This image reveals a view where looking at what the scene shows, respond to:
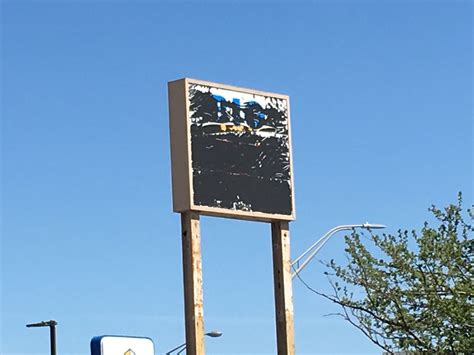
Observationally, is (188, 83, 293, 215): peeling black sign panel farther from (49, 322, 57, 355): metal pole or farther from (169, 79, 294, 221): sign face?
(49, 322, 57, 355): metal pole

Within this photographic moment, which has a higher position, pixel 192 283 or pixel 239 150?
pixel 239 150

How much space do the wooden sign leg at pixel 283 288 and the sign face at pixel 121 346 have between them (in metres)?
5.02

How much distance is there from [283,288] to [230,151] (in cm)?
216

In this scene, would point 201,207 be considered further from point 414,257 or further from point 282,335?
point 414,257

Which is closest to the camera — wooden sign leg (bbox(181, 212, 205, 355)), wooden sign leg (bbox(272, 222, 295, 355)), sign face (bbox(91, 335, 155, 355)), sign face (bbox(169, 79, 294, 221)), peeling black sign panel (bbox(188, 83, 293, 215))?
sign face (bbox(91, 335, 155, 355))

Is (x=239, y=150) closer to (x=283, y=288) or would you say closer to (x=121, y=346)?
(x=283, y=288)

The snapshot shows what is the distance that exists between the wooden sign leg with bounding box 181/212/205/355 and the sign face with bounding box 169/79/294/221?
0.83ft

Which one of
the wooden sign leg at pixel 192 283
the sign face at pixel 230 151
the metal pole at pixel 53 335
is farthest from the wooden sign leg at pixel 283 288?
the metal pole at pixel 53 335

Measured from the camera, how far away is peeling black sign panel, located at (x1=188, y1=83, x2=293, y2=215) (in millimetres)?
19734

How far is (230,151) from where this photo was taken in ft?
66.3

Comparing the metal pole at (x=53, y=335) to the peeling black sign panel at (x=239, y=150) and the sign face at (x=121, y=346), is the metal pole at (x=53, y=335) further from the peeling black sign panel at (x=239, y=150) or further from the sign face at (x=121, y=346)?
the sign face at (x=121, y=346)

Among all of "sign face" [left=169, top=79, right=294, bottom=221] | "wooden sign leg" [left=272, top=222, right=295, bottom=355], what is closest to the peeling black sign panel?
"sign face" [left=169, top=79, right=294, bottom=221]

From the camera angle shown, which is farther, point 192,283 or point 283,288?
point 283,288

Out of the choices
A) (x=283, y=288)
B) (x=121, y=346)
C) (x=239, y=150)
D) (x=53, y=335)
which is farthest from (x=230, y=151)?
(x=53, y=335)
